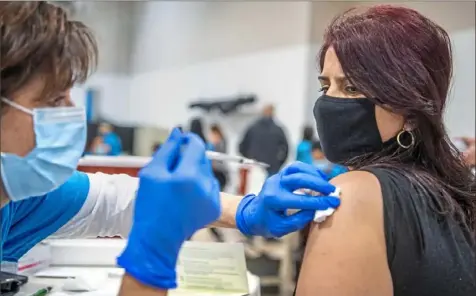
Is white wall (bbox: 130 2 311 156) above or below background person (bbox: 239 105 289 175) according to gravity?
above

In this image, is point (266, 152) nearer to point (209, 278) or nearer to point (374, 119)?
point (209, 278)

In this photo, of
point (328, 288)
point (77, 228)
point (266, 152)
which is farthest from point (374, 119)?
point (266, 152)

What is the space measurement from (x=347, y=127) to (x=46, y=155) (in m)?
0.52

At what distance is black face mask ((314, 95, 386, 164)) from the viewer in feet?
3.43

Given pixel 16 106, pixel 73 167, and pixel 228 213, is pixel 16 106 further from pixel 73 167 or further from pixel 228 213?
pixel 228 213

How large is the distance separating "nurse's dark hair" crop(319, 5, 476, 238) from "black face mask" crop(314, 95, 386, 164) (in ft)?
0.06

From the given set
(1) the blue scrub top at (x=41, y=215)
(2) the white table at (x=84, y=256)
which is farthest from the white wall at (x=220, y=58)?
(1) the blue scrub top at (x=41, y=215)

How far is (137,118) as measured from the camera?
8.09 meters

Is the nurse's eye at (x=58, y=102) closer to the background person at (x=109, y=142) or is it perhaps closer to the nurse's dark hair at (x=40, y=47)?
the nurse's dark hair at (x=40, y=47)

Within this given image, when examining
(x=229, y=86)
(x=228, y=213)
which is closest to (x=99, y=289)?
(x=228, y=213)

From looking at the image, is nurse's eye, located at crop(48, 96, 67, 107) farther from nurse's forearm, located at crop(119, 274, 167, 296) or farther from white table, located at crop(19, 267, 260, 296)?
white table, located at crop(19, 267, 260, 296)

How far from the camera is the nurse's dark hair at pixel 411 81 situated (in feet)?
3.31

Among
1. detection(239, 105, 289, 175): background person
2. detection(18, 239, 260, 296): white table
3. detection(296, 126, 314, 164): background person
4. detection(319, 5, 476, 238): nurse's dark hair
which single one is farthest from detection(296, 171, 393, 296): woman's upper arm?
detection(239, 105, 289, 175): background person

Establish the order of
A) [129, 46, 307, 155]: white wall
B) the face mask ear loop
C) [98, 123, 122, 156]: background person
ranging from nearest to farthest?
the face mask ear loop → [129, 46, 307, 155]: white wall → [98, 123, 122, 156]: background person
